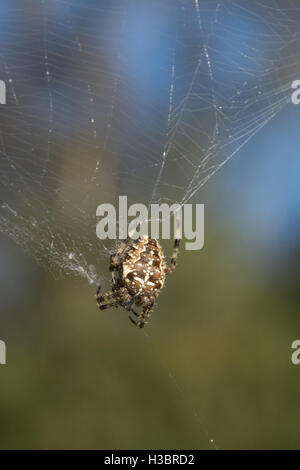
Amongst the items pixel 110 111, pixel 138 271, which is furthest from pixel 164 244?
pixel 138 271

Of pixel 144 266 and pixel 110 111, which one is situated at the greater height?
pixel 110 111

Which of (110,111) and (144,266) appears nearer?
(144,266)

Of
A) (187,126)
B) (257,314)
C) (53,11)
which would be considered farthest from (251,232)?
(53,11)

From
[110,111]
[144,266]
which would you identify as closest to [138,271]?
[144,266]

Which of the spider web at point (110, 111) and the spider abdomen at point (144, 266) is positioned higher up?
the spider web at point (110, 111)

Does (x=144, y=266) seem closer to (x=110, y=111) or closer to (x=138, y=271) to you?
(x=138, y=271)
